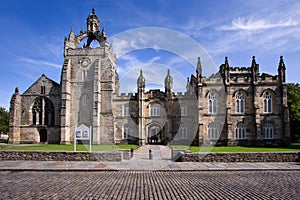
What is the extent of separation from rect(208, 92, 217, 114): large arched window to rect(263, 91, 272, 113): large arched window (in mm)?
7293

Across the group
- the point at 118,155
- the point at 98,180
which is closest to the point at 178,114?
the point at 118,155

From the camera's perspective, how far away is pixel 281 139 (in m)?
33.8

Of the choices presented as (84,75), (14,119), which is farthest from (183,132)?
(14,119)

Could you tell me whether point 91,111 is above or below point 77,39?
below

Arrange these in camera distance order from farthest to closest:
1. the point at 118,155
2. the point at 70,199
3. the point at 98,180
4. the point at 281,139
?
the point at 281,139 → the point at 118,155 → the point at 98,180 → the point at 70,199

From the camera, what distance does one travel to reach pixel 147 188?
410 inches

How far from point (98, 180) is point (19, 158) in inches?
431

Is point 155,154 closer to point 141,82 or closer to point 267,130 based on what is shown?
point 141,82

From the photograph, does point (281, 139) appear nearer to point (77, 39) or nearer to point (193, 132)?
point (193, 132)

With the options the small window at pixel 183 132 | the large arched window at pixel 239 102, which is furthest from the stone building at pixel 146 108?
the small window at pixel 183 132

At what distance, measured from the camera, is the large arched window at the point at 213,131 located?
116 feet

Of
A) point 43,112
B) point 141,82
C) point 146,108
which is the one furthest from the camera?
point 43,112

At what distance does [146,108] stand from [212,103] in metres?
10.8

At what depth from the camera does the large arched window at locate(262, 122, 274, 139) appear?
34.3 meters
